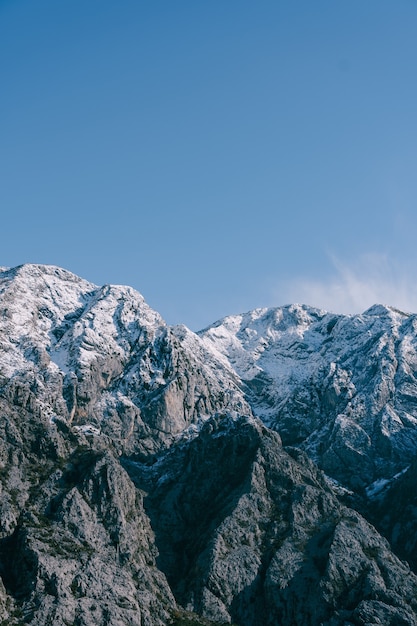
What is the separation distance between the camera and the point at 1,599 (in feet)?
652

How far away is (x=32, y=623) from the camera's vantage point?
7736 inches

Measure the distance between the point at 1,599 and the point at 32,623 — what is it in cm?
947
